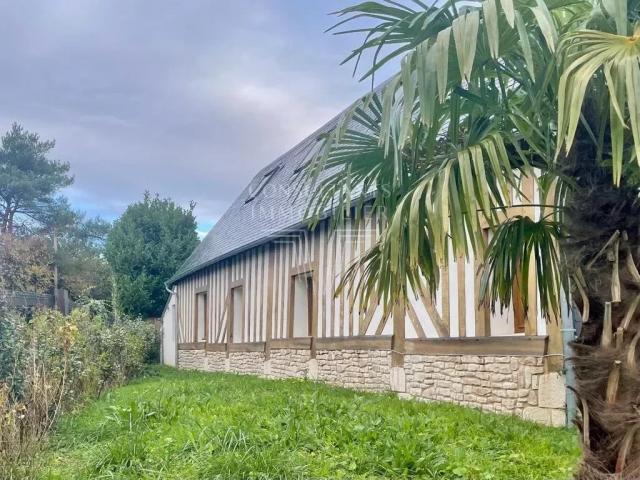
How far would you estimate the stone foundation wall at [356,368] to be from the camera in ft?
24.0

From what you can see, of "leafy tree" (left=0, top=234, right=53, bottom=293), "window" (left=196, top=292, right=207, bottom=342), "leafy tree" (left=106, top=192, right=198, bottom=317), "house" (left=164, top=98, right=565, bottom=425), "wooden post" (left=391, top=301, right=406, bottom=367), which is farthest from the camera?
"leafy tree" (left=106, top=192, right=198, bottom=317)

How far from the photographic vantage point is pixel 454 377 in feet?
20.1

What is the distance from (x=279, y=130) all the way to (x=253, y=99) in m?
3.01

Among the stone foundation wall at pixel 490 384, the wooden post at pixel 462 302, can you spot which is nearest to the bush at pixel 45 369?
the stone foundation wall at pixel 490 384

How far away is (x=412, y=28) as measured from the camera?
94.1 inches

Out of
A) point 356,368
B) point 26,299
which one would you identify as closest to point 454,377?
point 356,368

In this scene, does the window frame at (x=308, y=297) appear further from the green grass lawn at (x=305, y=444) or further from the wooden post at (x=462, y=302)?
the green grass lawn at (x=305, y=444)

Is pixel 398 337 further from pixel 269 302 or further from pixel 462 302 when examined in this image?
pixel 269 302

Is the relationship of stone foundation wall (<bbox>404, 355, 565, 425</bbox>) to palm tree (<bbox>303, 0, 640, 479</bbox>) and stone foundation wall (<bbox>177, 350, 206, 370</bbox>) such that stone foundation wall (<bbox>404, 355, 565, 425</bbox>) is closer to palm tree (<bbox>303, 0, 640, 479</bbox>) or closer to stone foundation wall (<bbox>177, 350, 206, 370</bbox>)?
palm tree (<bbox>303, 0, 640, 479</bbox>)

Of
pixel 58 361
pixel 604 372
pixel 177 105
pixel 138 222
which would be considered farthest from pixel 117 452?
pixel 138 222

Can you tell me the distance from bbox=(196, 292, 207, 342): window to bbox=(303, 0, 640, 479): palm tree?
42.6 ft

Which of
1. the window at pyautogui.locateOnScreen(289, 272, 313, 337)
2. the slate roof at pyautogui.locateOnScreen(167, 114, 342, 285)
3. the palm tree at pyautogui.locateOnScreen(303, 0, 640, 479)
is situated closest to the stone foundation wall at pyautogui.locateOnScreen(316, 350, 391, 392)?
the window at pyautogui.locateOnScreen(289, 272, 313, 337)

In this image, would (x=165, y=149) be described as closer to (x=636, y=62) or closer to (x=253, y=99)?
(x=253, y=99)

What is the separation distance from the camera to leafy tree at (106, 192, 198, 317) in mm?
17828
